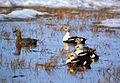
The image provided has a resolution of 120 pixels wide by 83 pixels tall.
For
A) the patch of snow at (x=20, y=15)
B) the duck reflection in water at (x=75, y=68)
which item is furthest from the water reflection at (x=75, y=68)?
the patch of snow at (x=20, y=15)

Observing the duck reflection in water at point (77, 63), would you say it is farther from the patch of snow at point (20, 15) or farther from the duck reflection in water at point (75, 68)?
the patch of snow at point (20, 15)

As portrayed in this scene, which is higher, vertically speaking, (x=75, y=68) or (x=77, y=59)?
(x=77, y=59)

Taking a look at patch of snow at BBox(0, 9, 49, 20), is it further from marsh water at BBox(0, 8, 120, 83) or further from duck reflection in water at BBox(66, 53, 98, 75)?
duck reflection in water at BBox(66, 53, 98, 75)

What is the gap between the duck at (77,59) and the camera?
27.5ft

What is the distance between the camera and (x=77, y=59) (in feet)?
27.7

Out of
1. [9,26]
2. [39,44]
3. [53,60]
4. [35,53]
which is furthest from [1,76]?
[9,26]

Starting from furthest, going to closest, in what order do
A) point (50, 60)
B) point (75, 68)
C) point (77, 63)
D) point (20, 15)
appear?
point (20, 15)
point (50, 60)
point (77, 63)
point (75, 68)

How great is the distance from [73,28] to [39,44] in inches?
174

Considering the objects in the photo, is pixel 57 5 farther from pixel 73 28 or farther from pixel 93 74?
pixel 93 74

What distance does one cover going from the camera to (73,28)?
15.6 m

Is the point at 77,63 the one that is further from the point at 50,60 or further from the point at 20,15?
the point at 20,15

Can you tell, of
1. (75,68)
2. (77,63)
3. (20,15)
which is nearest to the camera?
(75,68)

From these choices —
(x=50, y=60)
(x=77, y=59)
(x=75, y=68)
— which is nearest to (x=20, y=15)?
(x=50, y=60)

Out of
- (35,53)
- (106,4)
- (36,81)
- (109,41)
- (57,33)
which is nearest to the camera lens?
(36,81)
